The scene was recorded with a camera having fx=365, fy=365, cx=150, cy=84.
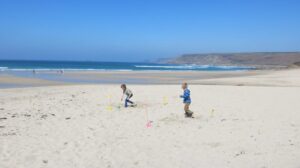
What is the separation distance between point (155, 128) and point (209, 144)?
2129 mm

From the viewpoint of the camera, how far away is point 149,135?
892 centimetres

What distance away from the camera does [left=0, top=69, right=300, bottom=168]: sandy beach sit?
22.3ft

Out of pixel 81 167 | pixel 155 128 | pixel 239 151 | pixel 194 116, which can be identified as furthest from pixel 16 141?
pixel 194 116

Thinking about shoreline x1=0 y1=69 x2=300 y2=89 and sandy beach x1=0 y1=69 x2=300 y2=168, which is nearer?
sandy beach x1=0 y1=69 x2=300 y2=168

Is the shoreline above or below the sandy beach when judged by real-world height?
below

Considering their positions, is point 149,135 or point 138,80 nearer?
point 149,135

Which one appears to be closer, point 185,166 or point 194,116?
point 185,166

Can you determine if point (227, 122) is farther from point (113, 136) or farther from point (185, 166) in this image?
point (185, 166)

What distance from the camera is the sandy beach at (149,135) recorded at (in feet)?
22.3

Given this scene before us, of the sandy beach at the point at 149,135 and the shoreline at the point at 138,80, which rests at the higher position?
the sandy beach at the point at 149,135

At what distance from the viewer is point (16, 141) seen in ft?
26.5

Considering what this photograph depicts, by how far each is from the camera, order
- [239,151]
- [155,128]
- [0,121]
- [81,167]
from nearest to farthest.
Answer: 1. [81,167]
2. [239,151]
3. [155,128]
4. [0,121]

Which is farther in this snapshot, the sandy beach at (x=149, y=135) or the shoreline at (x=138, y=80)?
the shoreline at (x=138, y=80)

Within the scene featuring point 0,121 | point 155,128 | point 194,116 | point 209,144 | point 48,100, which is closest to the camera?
point 209,144
